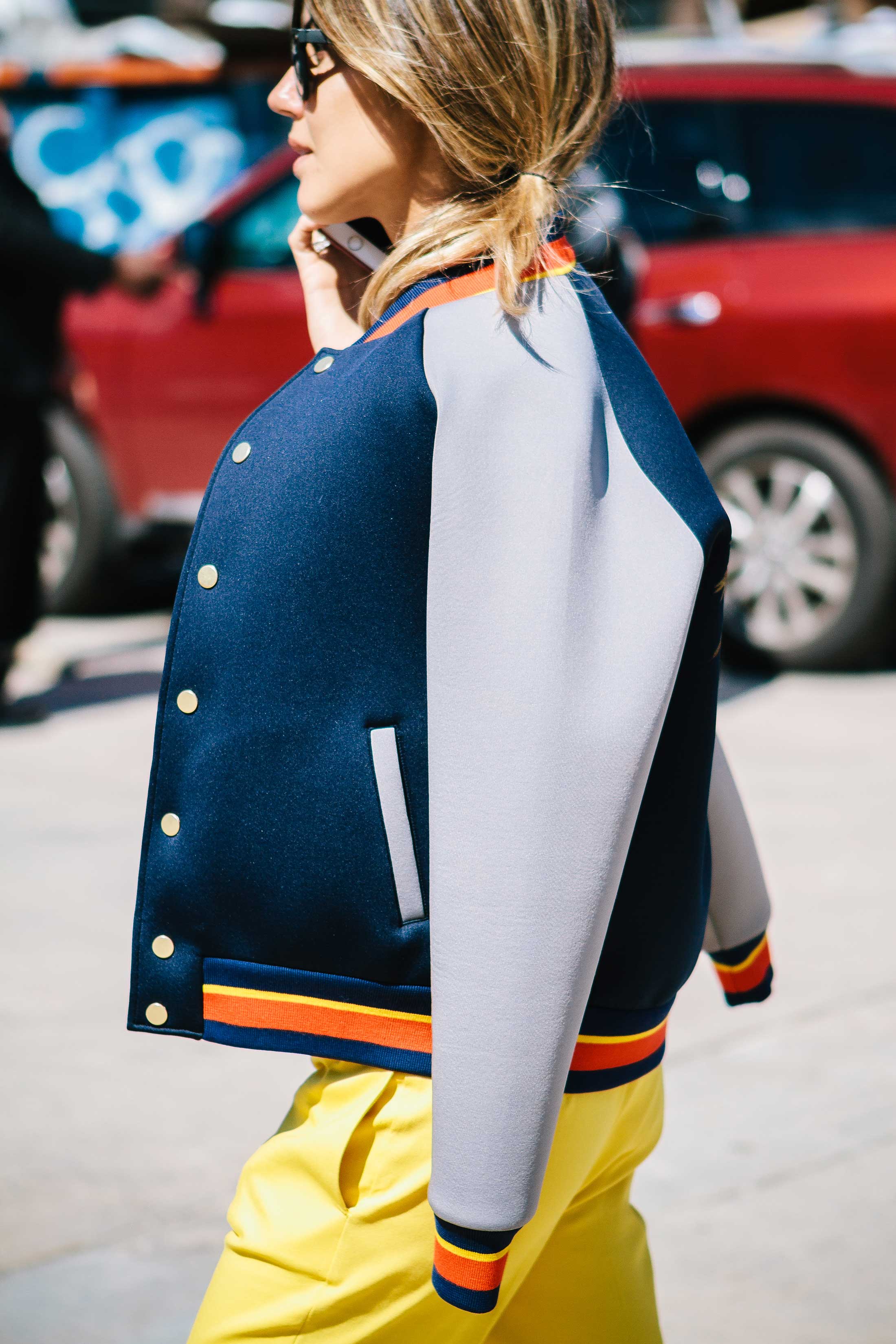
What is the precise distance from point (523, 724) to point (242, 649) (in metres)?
0.25

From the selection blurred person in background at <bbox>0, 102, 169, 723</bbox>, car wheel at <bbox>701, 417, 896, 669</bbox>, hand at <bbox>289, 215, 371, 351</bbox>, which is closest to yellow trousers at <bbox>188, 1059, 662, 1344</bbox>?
hand at <bbox>289, 215, 371, 351</bbox>

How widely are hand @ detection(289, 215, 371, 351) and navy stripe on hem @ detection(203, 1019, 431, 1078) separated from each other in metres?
0.66

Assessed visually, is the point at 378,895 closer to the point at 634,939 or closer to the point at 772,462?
the point at 634,939

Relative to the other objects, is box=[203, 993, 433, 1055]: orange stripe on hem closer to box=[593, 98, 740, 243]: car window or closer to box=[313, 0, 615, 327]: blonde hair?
box=[313, 0, 615, 327]: blonde hair

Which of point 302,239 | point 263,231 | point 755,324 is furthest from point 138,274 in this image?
point 302,239

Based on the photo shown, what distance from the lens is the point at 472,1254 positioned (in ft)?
3.77

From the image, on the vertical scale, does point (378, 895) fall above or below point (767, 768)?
above

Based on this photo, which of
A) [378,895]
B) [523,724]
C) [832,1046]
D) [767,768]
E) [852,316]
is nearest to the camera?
[523,724]

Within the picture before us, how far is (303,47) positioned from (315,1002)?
2.53 ft

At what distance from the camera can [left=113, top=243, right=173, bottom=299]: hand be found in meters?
5.73

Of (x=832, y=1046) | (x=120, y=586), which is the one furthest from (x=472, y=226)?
(x=120, y=586)

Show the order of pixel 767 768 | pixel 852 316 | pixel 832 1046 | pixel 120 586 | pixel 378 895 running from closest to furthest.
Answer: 1. pixel 378 895
2. pixel 832 1046
3. pixel 767 768
4. pixel 852 316
5. pixel 120 586

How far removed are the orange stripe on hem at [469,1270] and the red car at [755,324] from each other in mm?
4918

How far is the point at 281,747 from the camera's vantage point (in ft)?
4.09
